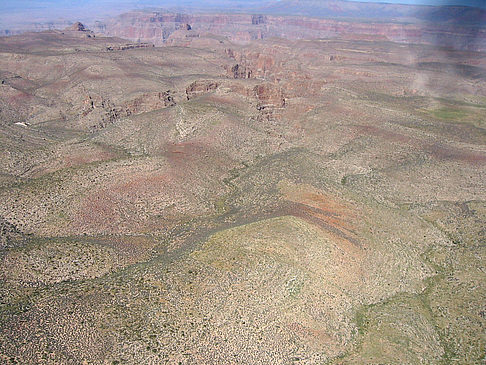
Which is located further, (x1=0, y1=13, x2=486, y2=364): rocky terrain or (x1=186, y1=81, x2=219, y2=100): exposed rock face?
(x1=186, y1=81, x2=219, y2=100): exposed rock face

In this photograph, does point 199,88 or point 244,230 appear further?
point 199,88

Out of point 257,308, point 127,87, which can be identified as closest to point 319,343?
point 257,308

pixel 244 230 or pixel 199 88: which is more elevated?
pixel 199 88

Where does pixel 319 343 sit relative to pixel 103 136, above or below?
below

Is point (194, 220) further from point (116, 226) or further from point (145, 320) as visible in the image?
point (145, 320)

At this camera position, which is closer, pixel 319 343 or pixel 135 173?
pixel 319 343

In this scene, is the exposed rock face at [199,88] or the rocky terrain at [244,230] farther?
the exposed rock face at [199,88]

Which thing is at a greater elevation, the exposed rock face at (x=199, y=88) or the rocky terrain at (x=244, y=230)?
the exposed rock face at (x=199, y=88)

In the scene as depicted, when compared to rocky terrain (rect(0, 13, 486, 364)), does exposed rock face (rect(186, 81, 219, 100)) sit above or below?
above
